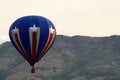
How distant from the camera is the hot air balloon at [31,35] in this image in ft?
245

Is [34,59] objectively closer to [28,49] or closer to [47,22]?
[28,49]

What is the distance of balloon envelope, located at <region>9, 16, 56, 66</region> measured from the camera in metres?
74.8

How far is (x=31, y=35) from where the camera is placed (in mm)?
75625

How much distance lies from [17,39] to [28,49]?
3.66 metres

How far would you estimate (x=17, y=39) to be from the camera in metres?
76.2

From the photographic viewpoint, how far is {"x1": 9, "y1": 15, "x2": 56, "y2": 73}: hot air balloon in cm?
7475

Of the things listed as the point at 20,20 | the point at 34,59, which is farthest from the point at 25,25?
the point at 34,59

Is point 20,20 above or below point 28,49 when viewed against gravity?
above

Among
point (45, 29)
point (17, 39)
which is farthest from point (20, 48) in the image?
point (45, 29)

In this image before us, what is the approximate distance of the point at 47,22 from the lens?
76812mm

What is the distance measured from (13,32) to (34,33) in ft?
16.1

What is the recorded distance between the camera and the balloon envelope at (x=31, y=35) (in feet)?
245

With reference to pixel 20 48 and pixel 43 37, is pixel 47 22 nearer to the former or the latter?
pixel 43 37

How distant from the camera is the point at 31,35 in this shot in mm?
75625
